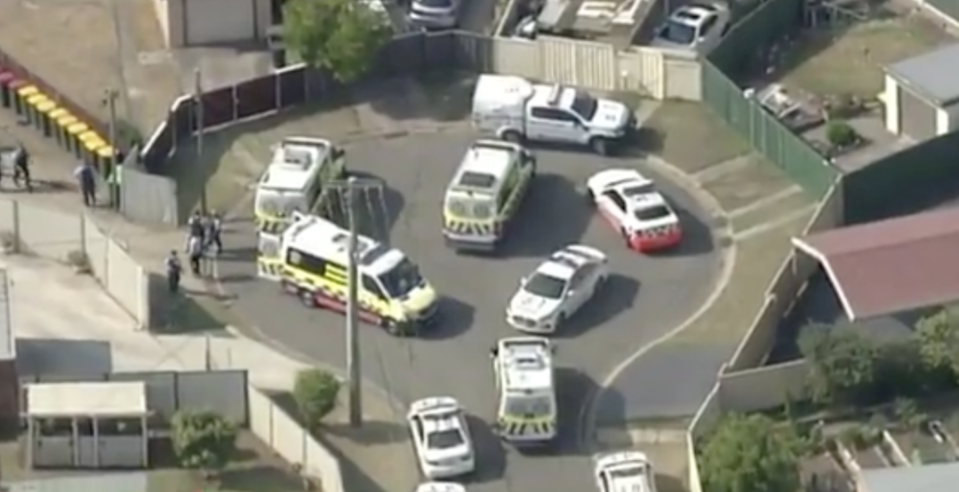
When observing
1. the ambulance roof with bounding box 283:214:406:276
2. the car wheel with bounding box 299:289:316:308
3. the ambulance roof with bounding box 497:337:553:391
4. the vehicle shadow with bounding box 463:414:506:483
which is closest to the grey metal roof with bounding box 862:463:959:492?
the ambulance roof with bounding box 497:337:553:391

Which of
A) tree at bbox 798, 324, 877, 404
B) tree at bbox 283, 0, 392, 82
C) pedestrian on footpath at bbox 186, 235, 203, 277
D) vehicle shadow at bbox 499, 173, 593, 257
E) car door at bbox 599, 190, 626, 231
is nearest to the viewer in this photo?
tree at bbox 798, 324, 877, 404

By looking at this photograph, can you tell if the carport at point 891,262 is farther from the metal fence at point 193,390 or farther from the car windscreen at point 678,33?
the metal fence at point 193,390

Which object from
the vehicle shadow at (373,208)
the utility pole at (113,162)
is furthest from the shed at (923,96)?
the utility pole at (113,162)

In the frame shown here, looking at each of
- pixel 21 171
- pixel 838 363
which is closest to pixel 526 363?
pixel 838 363

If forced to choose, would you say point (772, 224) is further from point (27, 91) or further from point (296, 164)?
point (27, 91)

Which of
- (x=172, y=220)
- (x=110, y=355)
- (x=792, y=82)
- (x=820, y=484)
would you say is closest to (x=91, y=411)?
(x=110, y=355)

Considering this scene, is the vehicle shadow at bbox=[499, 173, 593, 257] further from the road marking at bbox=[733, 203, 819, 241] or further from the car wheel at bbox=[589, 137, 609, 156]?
the road marking at bbox=[733, 203, 819, 241]

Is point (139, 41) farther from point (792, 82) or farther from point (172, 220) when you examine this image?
point (792, 82)
